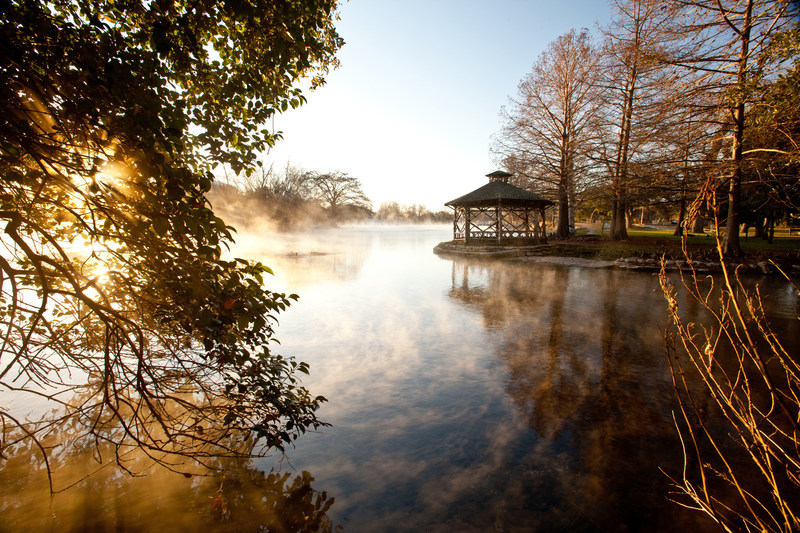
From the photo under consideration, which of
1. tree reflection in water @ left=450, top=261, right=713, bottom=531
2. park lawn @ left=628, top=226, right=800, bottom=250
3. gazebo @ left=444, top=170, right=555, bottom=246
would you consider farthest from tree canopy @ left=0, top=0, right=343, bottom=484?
gazebo @ left=444, top=170, right=555, bottom=246

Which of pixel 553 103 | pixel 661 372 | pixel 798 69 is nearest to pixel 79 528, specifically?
pixel 661 372

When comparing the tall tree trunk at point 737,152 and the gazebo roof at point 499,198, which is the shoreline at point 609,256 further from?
the gazebo roof at point 499,198

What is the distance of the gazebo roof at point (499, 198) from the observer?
23.7 meters

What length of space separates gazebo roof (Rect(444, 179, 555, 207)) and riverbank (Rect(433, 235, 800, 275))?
9.70 feet

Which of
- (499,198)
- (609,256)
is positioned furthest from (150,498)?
(499,198)

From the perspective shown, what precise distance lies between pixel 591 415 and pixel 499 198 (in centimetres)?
1987

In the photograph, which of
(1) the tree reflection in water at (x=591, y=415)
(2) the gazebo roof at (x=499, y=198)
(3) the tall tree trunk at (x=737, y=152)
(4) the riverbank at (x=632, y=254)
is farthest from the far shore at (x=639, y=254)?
(1) the tree reflection in water at (x=591, y=415)

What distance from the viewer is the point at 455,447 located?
13.9 feet

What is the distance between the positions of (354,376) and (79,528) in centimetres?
350

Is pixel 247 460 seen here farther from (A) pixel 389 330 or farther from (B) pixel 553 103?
(B) pixel 553 103

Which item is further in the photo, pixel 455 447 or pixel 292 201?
pixel 292 201

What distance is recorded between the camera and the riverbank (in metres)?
14.3

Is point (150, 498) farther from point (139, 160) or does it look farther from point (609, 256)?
point (609, 256)

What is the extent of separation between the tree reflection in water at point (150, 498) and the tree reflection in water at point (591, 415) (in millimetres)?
2007
